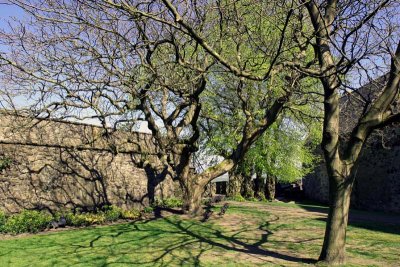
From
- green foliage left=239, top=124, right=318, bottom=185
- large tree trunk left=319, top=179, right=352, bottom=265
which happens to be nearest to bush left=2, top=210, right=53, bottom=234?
large tree trunk left=319, top=179, right=352, bottom=265

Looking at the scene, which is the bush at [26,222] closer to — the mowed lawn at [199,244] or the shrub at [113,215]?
the mowed lawn at [199,244]

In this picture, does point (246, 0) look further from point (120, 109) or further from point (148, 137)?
point (148, 137)

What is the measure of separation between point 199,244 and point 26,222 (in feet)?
16.3

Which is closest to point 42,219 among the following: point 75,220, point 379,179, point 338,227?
point 75,220

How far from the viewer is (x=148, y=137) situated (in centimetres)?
1797

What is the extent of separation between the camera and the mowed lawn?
8539mm

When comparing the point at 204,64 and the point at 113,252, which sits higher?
the point at 204,64

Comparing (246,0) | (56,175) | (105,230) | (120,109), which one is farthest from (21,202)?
(246,0)

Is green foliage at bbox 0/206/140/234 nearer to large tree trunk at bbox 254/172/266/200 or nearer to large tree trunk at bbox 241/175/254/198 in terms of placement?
large tree trunk at bbox 241/175/254/198

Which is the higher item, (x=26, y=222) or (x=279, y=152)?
(x=279, y=152)

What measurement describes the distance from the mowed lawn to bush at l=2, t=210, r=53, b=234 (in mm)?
610

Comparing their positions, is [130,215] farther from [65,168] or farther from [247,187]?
[247,187]

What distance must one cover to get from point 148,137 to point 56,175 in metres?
5.18

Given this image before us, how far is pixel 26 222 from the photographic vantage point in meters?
11.2
